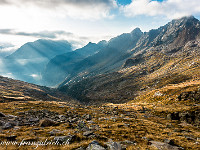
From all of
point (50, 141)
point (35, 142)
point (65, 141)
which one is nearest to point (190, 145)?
point (65, 141)

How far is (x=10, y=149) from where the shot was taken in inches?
566

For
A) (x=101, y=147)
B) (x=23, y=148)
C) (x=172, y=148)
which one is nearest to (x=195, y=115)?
(x=172, y=148)

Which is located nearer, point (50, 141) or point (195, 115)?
point (50, 141)

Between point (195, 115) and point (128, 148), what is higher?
point (128, 148)

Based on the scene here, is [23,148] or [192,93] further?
[192,93]

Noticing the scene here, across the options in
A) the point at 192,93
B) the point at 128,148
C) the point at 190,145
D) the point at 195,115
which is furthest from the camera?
the point at 192,93

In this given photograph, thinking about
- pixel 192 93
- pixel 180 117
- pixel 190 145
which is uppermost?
pixel 192 93

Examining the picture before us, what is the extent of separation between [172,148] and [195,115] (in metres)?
46.4

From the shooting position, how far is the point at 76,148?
1492 centimetres

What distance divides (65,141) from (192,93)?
9609 centimetres

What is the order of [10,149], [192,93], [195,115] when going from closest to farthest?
[10,149] → [195,115] → [192,93]

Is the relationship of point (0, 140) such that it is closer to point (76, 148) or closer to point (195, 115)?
point (76, 148)

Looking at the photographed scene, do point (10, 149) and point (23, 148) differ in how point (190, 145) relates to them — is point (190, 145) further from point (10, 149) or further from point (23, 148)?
point (10, 149)

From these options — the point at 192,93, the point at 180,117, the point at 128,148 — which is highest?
the point at 192,93
